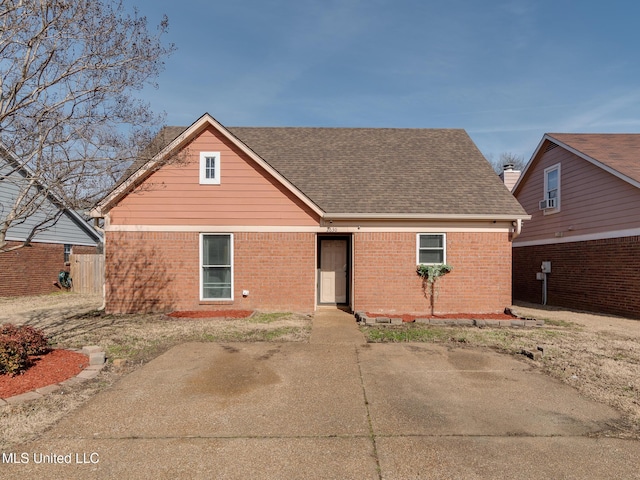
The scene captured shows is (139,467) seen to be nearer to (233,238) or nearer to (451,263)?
(233,238)

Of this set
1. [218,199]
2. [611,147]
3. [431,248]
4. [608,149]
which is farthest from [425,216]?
[611,147]

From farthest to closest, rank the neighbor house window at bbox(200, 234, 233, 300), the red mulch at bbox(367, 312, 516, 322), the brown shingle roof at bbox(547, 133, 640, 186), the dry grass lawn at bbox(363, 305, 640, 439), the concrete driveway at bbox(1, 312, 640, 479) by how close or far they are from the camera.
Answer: the brown shingle roof at bbox(547, 133, 640, 186) → the neighbor house window at bbox(200, 234, 233, 300) → the red mulch at bbox(367, 312, 516, 322) → the dry grass lawn at bbox(363, 305, 640, 439) → the concrete driveway at bbox(1, 312, 640, 479)

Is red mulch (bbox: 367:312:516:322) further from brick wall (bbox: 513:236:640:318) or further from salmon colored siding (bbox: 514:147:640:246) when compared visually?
salmon colored siding (bbox: 514:147:640:246)

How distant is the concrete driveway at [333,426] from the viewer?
10.7ft

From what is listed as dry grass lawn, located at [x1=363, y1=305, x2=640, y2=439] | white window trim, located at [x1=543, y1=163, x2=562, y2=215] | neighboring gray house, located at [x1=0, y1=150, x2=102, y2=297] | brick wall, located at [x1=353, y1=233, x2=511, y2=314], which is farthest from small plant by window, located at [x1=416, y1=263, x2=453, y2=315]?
neighboring gray house, located at [x1=0, y1=150, x2=102, y2=297]

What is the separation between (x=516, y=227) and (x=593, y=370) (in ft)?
18.8

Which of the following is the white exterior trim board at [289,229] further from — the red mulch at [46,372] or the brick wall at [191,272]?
the red mulch at [46,372]

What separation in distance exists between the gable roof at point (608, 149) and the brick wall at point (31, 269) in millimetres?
22986

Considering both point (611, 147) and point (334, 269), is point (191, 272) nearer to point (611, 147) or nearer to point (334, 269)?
point (334, 269)

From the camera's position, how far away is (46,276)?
1847cm

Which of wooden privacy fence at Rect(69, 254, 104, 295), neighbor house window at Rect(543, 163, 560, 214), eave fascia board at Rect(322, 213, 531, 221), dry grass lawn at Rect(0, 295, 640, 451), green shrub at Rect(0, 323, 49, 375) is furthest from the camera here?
wooden privacy fence at Rect(69, 254, 104, 295)

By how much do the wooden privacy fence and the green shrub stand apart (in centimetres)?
1383

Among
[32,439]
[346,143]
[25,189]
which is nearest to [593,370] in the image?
[32,439]

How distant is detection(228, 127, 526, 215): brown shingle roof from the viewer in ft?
36.7
